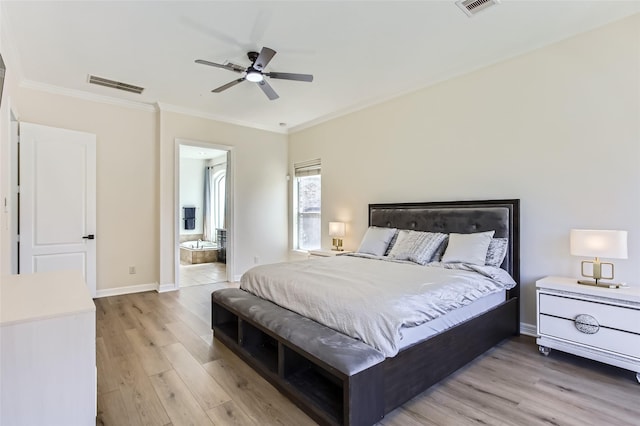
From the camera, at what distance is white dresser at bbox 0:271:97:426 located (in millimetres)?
1224

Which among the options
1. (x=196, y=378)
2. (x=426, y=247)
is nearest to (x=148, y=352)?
(x=196, y=378)

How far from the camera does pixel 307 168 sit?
5902 mm

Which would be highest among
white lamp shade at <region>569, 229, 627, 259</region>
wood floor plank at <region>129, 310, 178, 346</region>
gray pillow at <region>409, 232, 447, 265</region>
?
white lamp shade at <region>569, 229, 627, 259</region>

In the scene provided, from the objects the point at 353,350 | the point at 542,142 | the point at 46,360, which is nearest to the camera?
the point at 46,360

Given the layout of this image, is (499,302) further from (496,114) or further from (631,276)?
(496,114)

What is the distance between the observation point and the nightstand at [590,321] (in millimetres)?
2217

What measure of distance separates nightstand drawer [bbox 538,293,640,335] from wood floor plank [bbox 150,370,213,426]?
2703 mm

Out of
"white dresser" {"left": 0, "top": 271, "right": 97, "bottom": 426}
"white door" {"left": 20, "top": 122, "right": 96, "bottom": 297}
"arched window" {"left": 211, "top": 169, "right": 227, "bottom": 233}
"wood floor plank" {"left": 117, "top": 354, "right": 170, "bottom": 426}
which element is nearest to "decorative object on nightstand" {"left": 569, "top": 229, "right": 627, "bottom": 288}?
"wood floor plank" {"left": 117, "top": 354, "right": 170, "bottom": 426}

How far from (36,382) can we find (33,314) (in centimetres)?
29

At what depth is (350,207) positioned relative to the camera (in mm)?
5031

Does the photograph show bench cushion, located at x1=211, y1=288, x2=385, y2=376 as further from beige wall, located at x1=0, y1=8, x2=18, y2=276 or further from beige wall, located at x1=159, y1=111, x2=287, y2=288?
beige wall, located at x1=159, y1=111, x2=287, y2=288

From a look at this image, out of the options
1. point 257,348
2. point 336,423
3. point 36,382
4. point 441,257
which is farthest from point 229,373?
point 441,257

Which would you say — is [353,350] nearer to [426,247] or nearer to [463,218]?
[426,247]

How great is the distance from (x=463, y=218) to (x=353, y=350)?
2315 millimetres
